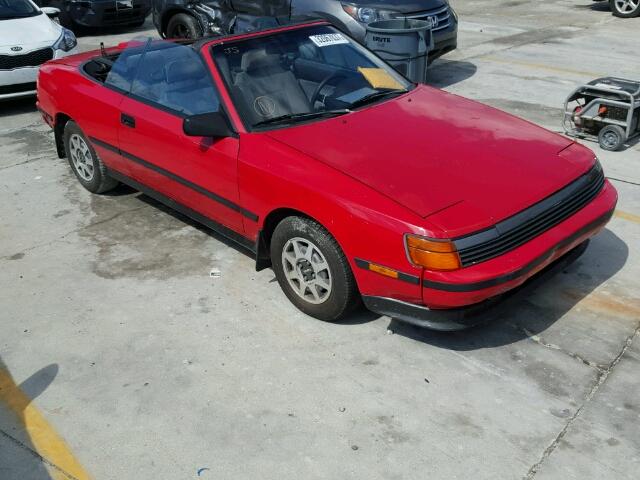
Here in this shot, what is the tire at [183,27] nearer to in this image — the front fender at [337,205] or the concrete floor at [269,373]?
the concrete floor at [269,373]

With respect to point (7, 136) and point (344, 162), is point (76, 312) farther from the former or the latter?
point (7, 136)

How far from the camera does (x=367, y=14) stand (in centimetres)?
870

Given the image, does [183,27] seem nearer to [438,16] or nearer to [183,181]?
[438,16]

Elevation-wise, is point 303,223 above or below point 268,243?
above

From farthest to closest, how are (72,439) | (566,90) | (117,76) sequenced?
(566,90), (117,76), (72,439)

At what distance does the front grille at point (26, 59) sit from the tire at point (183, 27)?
6.84 ft

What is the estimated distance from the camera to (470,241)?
3488mm

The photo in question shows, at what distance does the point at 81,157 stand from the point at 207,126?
2.32 m

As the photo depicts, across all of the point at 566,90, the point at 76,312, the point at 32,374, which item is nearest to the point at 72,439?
the point at 32,374

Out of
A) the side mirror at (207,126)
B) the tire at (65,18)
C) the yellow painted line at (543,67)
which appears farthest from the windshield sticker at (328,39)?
the tire at (65,18)

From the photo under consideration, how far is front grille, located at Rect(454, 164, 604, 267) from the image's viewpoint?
3.50m

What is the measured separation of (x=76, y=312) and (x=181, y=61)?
1.83 meters

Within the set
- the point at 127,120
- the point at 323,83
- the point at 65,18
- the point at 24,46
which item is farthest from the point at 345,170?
the point at 65,18

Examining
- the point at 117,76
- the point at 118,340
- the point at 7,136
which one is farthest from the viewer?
the point at 7,136
